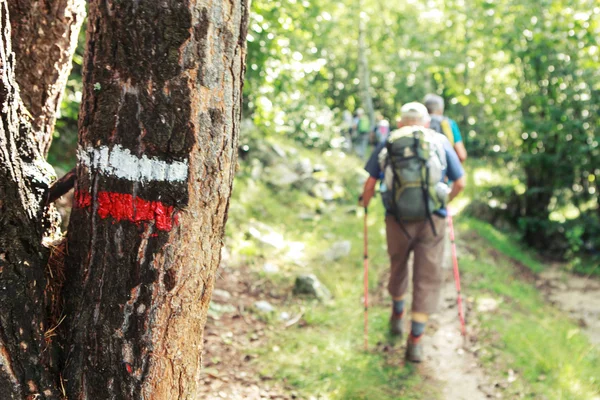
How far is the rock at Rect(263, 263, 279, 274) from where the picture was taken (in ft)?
23.0

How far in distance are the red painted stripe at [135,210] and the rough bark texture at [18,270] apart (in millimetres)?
315

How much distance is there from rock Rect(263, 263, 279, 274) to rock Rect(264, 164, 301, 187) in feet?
12.4

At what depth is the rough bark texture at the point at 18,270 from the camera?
1.89 meters

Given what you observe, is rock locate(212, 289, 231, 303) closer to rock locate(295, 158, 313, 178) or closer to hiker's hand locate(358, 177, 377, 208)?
hiker's hand locate(358, 177, 377, 208)

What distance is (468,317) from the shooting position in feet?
21.1

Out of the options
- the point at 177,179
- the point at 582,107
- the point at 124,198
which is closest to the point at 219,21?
the point at 177,179

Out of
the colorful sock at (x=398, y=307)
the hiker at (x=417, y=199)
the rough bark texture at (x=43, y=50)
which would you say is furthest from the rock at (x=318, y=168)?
the rough bark texture at (x=43, y=50)

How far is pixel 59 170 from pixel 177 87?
5300 millimetres

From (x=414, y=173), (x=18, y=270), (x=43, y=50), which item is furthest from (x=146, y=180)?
(x=414, y=173)

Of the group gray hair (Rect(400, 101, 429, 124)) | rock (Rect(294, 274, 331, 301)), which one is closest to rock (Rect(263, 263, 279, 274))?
rock (Rect(294, 274, 331, 301))

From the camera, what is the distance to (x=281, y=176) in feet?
36.7

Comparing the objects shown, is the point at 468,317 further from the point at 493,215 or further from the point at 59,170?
the point at 493,215

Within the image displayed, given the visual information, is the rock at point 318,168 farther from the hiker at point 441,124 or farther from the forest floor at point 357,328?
the hiker at point 441,124

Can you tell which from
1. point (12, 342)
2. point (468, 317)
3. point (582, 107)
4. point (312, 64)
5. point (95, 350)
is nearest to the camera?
point (12, 342)
